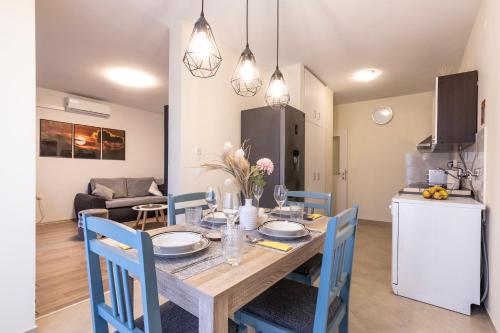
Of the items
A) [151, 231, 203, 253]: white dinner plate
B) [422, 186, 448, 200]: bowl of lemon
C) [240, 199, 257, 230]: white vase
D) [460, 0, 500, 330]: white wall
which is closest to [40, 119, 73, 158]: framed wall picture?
[151, 231, 203, 253]: white dinner plate

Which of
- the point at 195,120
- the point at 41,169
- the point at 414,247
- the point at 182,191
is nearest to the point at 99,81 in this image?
the point at 41,169

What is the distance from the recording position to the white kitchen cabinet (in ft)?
5.93

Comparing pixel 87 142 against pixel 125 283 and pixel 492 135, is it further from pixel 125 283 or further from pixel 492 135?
pixel 492 135

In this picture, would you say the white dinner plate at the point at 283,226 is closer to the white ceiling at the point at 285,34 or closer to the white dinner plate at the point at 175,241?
the white dinner plate at the point at 175,241

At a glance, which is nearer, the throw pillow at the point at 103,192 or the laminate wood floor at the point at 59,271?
the laminate wood floor at the point at 59,271

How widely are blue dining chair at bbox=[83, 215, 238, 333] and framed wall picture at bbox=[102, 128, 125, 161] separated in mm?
4908

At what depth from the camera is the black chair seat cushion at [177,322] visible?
37.5 inches

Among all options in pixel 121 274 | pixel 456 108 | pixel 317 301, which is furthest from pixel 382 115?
pixel 121 274

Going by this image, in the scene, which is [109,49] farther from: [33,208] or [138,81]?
[33,208]

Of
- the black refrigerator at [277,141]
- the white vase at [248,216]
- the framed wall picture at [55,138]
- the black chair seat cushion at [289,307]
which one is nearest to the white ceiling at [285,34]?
the black refrigerator at [277,141]

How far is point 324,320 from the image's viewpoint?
3.10 ft

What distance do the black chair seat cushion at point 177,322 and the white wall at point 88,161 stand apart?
469 centimetres

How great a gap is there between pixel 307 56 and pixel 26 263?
3312 mm

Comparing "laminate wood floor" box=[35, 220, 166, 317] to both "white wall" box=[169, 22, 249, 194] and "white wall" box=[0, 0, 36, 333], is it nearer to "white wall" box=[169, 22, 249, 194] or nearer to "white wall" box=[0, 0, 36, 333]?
"white wall" box=[0, 0, 36, 333]
